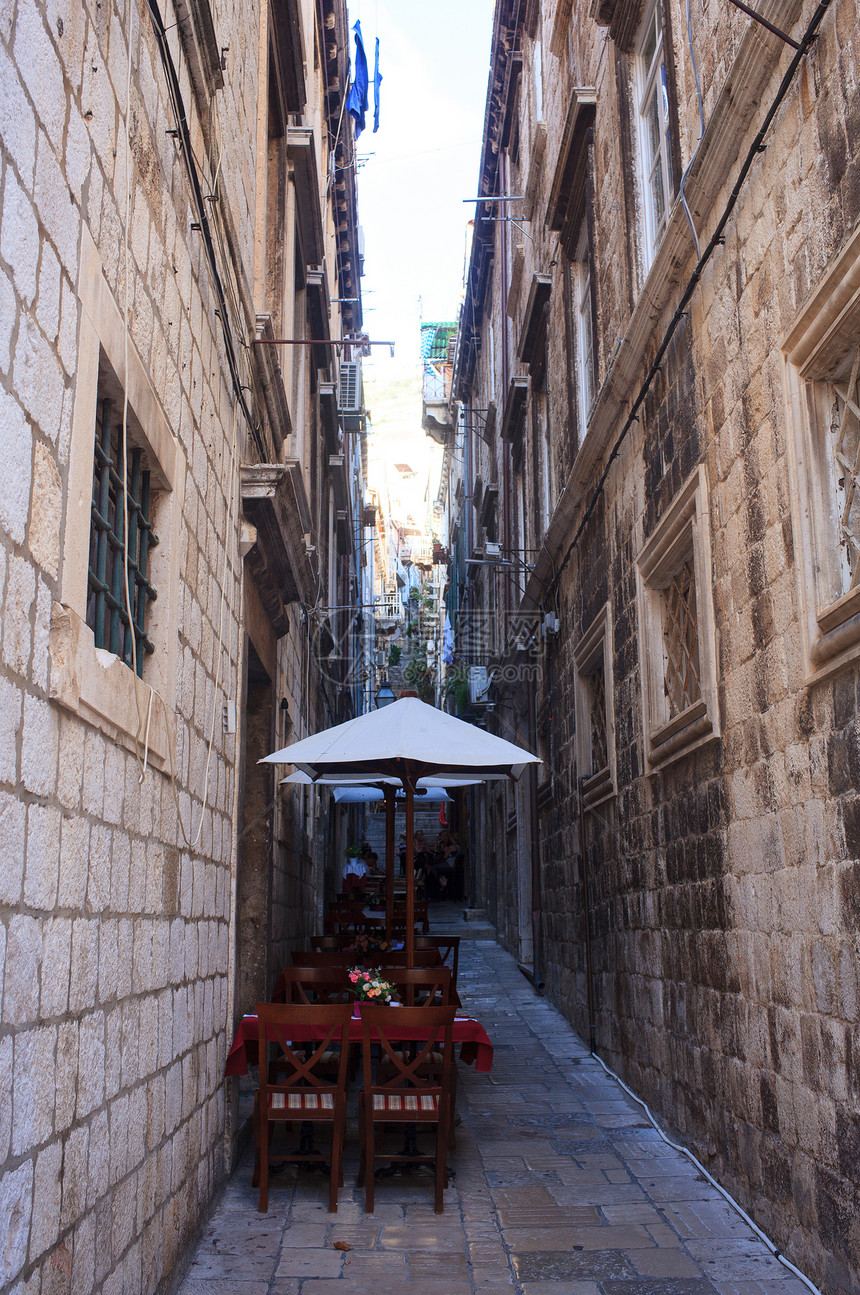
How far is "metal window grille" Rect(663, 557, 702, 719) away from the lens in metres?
6.30

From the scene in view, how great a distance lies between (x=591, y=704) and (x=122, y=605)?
22.0 feet

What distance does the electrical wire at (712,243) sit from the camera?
406 centimetres

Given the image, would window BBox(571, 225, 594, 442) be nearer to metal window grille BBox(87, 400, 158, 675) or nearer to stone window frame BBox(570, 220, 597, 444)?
stone window frame BBox(570, 220, 597, 444)

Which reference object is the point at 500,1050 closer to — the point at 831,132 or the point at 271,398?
the point at 271,398

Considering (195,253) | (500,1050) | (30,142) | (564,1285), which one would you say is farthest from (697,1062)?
(30,142)

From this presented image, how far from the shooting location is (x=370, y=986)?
583cm

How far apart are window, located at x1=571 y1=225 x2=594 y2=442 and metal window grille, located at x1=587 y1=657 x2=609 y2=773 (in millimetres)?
2213

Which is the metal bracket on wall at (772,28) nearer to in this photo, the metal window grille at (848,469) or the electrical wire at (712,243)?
the electrical wire at (712,243)

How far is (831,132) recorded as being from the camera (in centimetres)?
387

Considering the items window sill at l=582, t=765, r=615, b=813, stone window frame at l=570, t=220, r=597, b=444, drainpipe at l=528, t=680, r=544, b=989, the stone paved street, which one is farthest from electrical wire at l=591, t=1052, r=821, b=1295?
stone window frame at l=570, t=220, r=597, b=444

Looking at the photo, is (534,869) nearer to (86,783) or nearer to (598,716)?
(598,716)

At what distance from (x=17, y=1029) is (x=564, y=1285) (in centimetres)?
279

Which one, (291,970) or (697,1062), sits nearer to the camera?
(697,1062)

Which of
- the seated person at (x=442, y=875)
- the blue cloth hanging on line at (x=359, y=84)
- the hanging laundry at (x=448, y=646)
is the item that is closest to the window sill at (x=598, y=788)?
the blue cloth hanging on line at (x=359, y=84)
